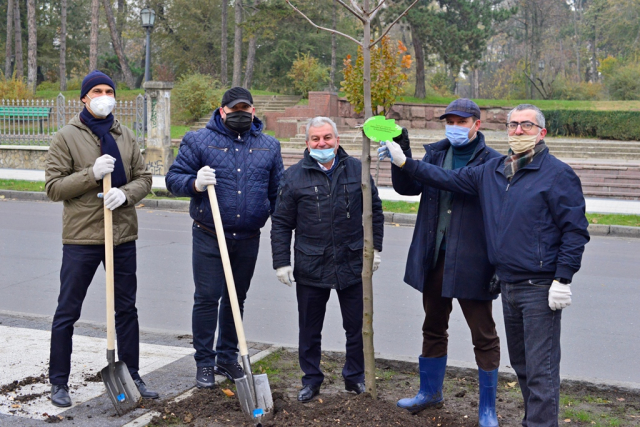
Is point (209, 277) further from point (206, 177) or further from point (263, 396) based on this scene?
point (263, 396)

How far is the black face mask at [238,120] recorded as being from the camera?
448cm

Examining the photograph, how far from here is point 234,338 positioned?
4789mm

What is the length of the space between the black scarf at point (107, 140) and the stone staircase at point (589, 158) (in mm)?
10966

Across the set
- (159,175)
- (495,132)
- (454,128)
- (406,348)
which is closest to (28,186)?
(159,175)

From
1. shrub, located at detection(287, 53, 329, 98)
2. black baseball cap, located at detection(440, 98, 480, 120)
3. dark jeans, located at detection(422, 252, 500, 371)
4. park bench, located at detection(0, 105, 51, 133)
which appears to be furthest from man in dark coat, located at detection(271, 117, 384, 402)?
shrub, located at detection(287, 53, 329, 98)

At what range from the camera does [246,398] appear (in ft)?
12.9

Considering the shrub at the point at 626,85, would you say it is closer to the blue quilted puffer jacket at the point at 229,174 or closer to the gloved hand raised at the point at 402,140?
the blue quilted puffer jacket at the point at 229,174

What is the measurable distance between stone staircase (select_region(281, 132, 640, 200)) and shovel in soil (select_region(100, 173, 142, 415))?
11206 mm

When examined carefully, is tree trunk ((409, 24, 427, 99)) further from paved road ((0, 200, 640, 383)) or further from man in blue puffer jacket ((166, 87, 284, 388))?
man in blue puffer jacket ((166, 87, 284, 388))

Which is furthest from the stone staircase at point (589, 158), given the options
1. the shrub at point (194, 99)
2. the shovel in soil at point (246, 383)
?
the shovel in soil at point (246, 383)

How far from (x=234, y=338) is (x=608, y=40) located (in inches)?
2482

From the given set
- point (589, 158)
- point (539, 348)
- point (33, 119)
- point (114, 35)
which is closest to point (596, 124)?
point (589, 158)

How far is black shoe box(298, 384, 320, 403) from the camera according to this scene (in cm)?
428

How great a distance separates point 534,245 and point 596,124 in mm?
24085
